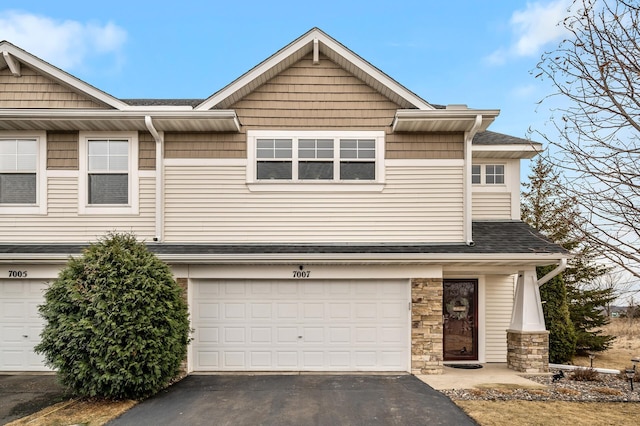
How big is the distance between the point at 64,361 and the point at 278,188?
5100mm

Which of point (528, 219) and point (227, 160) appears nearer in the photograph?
point (227, 160)

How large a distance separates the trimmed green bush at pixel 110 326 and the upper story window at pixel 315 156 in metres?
3.43

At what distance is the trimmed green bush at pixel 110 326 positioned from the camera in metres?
6.97

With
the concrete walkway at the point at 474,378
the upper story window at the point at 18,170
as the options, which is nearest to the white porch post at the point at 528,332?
the concrete walkway at the point at 474,378

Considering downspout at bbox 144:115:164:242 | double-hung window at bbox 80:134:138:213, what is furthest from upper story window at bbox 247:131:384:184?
double-hung window at bbox 80:134:138:213

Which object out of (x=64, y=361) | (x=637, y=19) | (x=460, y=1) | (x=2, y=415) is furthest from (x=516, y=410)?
(x=460, y=1)

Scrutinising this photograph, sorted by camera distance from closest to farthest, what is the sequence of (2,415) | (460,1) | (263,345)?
(2,415) → (263,345) → (460,1)

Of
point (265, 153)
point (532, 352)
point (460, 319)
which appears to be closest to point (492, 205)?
point (460, 319)

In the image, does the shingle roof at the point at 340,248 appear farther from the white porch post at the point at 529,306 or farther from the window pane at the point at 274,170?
the window pane at the point at 274,170

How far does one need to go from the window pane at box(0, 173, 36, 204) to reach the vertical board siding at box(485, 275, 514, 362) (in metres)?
11.1

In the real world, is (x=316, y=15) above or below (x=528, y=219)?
above

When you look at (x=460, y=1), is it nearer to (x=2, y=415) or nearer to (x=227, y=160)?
(x=227, y=160)

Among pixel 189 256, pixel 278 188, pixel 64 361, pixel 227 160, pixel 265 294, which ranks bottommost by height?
pixel 64 361

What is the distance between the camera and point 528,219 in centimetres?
1670
